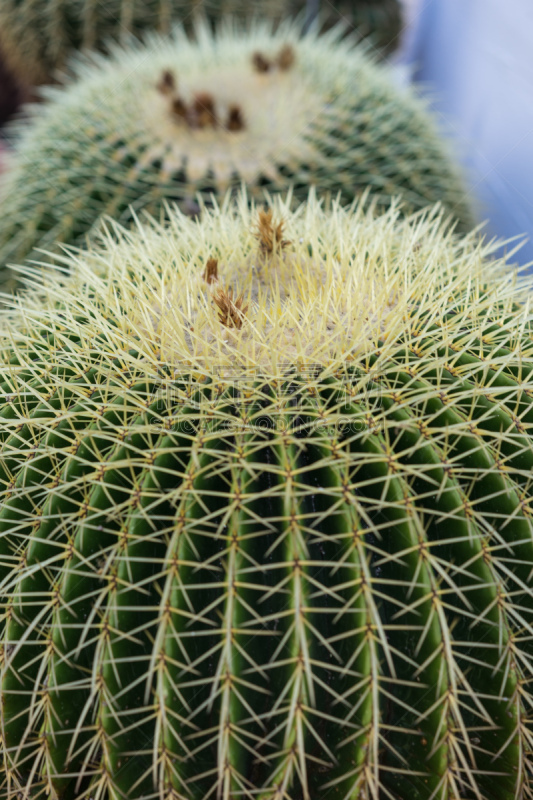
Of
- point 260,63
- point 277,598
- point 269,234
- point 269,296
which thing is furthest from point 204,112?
point 277,598

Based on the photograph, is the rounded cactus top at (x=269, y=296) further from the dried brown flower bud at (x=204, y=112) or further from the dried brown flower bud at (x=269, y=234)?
the dried brown flower bud at (x=204, y=112)

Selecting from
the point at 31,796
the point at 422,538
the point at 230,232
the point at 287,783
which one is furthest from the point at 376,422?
the point at 31,796

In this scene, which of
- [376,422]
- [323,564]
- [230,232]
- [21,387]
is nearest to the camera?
[323,564]

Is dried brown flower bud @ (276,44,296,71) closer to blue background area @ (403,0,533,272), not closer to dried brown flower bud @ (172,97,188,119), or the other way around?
dried brown flower bud @ (172,97,188,119)

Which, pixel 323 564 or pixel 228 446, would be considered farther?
pixel 228 446

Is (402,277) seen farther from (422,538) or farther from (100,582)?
(100,582)

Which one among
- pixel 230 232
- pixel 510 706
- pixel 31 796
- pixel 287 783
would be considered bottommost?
pixel 31 796
